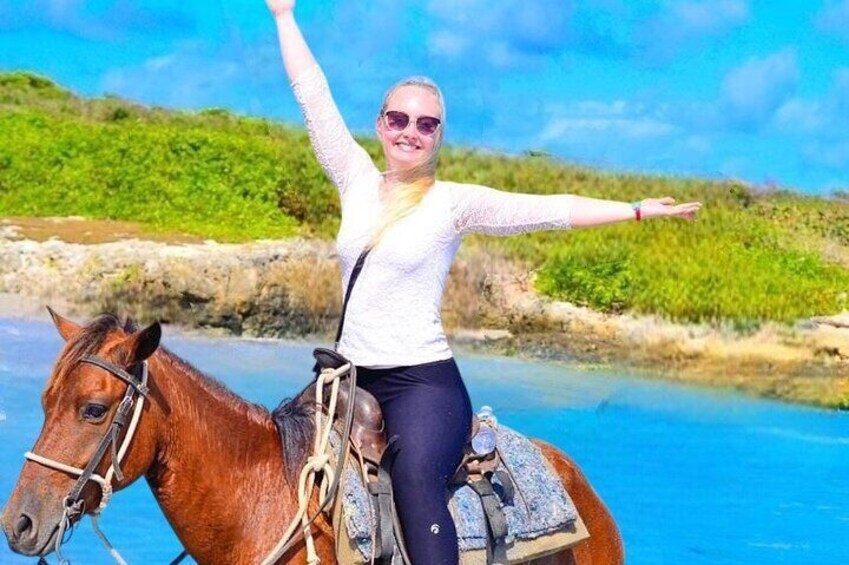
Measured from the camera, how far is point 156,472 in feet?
10.7

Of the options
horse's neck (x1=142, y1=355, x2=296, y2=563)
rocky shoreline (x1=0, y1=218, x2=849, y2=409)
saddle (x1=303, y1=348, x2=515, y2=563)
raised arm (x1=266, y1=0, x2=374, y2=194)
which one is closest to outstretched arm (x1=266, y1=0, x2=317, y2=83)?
raised arm (x1=266, y1=0, x2=374, y2=194)

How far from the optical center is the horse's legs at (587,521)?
4176 millimetres

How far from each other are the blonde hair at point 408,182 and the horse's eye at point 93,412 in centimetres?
82

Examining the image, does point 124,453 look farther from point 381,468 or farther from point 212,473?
point 381,468

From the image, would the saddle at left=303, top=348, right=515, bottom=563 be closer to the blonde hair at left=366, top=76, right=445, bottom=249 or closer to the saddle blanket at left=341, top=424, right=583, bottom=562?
the saddle blanket at left=341, top=424, right=583, bottom=562

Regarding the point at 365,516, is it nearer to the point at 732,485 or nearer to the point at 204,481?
the point at 204,481

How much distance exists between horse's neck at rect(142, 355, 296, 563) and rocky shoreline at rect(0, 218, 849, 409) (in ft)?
35.3

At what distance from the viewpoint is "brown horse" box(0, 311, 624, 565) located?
2.97 m

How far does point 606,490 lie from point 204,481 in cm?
724

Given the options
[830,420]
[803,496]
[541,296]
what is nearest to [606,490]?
[803,496]

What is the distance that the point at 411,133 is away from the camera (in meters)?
3.57

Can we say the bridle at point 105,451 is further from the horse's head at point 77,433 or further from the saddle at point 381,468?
the saddle at point 381,468

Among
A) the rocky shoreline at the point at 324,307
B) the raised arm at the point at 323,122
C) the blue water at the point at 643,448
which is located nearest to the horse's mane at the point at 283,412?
the raised arm at the point at 323,122

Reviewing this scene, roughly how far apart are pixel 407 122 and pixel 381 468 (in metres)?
0.94
